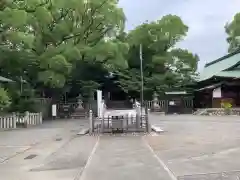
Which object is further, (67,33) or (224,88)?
(224,88)

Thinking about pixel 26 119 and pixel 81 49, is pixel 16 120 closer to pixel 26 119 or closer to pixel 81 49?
pixel 26 119

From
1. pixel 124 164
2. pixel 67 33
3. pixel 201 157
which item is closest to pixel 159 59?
pixel 67 33

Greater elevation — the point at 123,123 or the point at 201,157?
the point at 123,123

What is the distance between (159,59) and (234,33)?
20.8 metres

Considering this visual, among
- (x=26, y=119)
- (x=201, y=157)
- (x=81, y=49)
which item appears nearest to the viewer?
(x=201, y=157)

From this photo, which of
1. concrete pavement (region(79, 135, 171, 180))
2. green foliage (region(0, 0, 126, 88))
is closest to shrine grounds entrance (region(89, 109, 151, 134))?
concrete pavement (region(79, 135, 171, 180))

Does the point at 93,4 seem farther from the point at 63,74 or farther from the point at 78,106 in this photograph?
the point at 78,106

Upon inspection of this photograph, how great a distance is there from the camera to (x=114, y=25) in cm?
3219

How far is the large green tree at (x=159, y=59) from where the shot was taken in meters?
37.3

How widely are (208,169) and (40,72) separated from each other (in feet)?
77.6

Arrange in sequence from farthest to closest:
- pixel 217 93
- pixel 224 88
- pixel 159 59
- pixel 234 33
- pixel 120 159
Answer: pixel 234 33 < pixel 159 59 < pixel 224 88 < pixel 217 93 < pixel 120 159

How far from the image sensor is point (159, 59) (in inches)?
1495

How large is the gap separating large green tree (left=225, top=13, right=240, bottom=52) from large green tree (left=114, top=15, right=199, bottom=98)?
15.8m

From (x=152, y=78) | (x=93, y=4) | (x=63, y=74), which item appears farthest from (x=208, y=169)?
(x=152, y=78)
